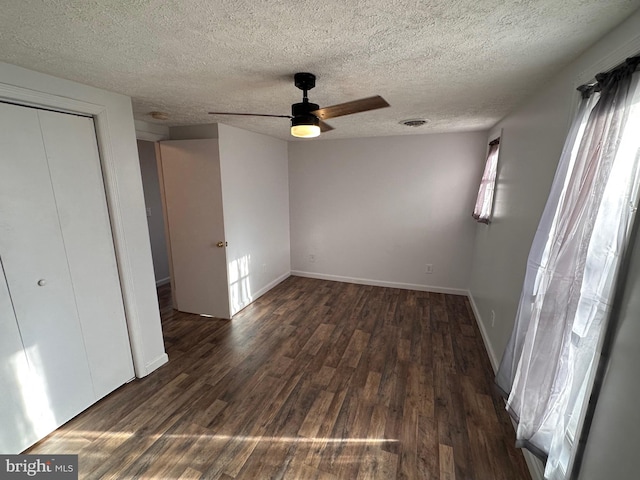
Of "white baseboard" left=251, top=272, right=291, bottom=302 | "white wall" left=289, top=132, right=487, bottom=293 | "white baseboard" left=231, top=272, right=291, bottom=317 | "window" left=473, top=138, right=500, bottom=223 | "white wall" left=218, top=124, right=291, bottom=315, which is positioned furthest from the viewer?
"white baseboard" left=251, top=272, right=291, bottom=302

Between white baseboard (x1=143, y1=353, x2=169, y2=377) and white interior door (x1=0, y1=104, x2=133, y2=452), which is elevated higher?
white interior door (x1=0, y1=104, x2=133, y2=452)

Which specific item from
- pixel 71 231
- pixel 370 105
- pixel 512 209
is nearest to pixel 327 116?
pixel 370 105

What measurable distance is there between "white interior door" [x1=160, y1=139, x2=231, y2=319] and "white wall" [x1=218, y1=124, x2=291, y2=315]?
11 centimetres

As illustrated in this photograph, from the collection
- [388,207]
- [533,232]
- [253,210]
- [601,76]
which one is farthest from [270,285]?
[601,76]

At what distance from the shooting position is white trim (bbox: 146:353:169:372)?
2354mm

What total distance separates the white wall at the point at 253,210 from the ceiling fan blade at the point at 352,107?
173 centimetres

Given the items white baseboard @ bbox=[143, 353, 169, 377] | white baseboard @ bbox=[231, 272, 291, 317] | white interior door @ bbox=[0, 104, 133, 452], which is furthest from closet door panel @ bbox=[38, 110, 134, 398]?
white baseboard @ bbox=[231, 272, 291, 317]

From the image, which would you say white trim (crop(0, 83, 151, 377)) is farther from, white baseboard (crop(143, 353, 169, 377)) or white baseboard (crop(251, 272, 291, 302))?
white baseboard (crop(251, 272, 291, 302))

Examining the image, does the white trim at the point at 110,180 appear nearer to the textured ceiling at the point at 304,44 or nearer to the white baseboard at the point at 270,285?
the textured ceiling at the point at 304,44

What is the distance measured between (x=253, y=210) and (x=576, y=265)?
3.25 metres

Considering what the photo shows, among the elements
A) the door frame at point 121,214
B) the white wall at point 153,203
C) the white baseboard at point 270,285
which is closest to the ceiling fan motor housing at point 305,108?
the door frame at point 121,214

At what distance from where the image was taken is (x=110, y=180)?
1952 mm

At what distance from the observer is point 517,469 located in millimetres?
1540

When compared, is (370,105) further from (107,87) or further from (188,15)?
(107,87)
